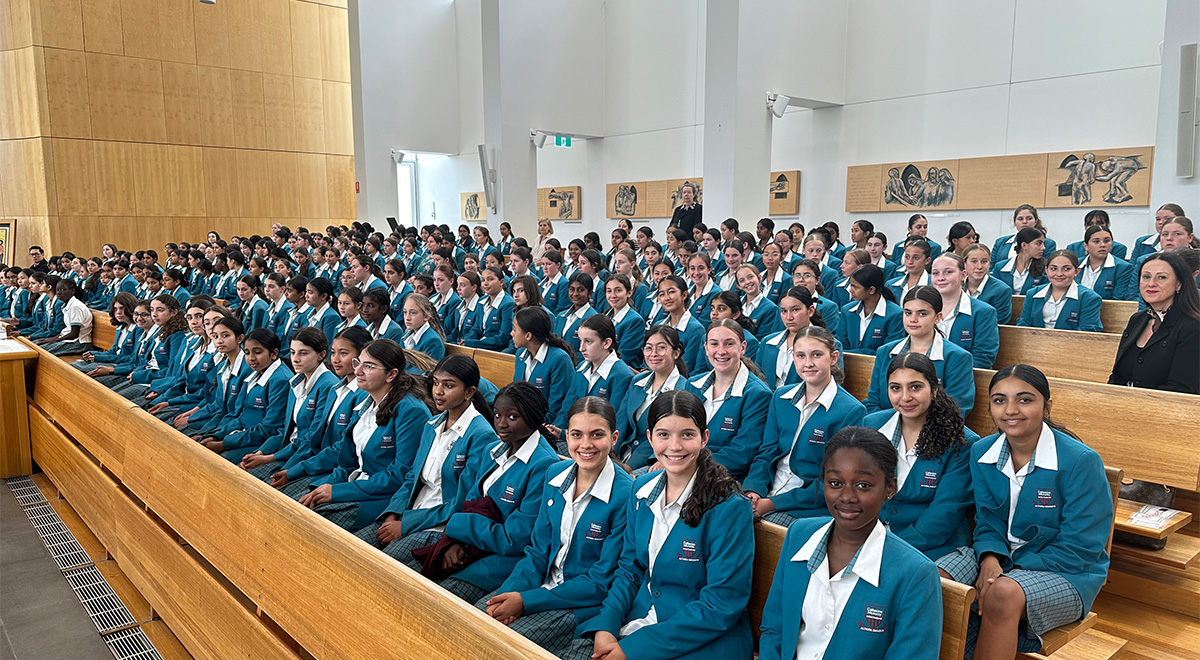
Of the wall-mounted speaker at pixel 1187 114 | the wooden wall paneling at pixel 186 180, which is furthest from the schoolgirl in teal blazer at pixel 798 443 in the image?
the wooden wall paneling at pixel 186 180

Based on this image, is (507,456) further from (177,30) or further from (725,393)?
(177,30)

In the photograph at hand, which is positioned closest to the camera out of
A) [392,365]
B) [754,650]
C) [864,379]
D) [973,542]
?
[754,650]

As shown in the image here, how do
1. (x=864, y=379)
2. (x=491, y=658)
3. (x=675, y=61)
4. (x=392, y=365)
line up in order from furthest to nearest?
1. (x=675, y=61)
2. (x=864, y=379)
3. (x=392, y=365)
4. (x=491, y=658)

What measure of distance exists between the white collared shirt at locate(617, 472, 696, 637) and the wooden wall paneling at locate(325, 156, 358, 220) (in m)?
17.1

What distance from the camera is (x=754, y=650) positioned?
2359mm

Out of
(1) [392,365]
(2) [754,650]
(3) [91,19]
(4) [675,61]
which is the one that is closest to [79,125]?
(3) [91,19]

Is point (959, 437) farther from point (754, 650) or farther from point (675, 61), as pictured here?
point (675, 61)

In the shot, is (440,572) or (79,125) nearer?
(440,572)

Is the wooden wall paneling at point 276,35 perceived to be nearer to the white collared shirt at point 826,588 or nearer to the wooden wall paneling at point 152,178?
the wooden wall paneling at point 152,178

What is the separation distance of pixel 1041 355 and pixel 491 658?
14.7 ft

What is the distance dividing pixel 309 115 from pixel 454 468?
54.6 ft

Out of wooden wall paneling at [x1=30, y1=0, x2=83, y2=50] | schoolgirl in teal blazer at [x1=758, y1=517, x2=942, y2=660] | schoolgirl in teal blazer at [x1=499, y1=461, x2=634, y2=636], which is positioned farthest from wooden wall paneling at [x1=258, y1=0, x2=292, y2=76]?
schoolgirl in teal blazer at [x1=758, y1=517, x2=942, y2=660]

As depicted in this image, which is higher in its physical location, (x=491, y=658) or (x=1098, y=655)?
(x=491, y=658)

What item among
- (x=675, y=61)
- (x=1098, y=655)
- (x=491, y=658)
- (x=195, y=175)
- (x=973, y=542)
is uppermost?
(x=675, y=61)
